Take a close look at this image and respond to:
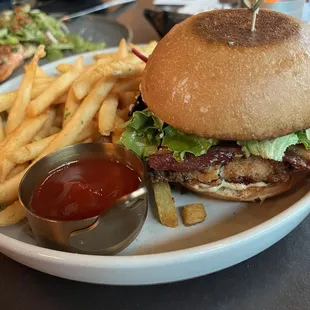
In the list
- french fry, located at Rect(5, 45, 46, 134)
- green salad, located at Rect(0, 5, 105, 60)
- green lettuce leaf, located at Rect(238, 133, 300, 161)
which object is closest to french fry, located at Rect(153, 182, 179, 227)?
green lettuce leaf, located at Rect(238, 133, 300, 161)

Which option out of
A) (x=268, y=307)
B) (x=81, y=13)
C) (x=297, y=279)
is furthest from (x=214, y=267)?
(x=81, y=13)

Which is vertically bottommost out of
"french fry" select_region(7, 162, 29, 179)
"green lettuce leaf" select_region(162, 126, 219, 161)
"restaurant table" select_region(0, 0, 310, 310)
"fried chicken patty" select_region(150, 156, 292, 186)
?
"restaurant table" select_region(0, 0, 310, 310)

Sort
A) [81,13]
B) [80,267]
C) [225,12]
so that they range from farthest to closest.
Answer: [81,13] → [225,12] → [80,267]

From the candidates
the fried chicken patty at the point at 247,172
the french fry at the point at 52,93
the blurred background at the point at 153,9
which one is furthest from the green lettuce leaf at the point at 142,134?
the blurred background at the point at 153,9

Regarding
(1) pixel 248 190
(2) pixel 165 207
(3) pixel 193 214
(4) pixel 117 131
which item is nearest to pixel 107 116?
(4) pixel 117 131

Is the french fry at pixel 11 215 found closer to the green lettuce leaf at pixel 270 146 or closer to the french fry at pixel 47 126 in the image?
the french fry at pixel 47 126

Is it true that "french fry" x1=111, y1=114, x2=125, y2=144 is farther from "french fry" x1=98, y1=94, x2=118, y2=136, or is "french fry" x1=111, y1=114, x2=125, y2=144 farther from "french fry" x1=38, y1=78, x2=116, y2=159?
"french fry" x1=38, y1=78, x2=116, y2=159

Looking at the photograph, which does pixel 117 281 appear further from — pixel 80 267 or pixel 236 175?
pixel 236 175
